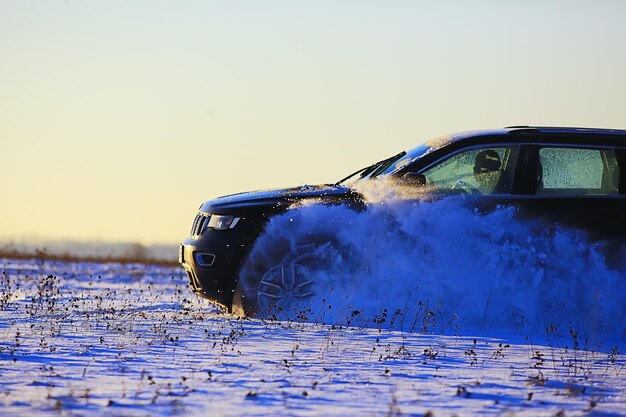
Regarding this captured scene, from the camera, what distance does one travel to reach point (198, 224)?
1098 centimetres

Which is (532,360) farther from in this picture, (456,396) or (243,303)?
(243,303)

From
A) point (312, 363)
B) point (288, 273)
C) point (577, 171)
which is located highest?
point (577, 171)

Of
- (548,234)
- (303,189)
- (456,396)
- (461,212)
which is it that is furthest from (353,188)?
(456,396)

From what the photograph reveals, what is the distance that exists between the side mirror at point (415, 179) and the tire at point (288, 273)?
98cm

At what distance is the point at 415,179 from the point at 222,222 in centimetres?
207

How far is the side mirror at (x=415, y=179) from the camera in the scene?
10094 mm

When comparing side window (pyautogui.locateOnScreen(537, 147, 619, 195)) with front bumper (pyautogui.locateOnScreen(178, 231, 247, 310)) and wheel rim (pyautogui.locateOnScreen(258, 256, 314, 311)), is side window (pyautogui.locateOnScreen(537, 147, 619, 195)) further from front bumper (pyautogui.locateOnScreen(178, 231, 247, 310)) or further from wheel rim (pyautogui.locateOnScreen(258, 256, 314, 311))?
front bumper (pyautogui.locateOnScreen(178, 231, 247, 310))

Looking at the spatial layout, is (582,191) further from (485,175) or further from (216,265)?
(216,265)

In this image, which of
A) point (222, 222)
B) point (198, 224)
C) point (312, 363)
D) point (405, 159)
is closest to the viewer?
point (312, 363)

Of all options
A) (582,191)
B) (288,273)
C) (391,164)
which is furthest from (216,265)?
(582,191)

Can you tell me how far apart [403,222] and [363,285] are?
759 mm

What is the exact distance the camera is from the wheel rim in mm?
10305

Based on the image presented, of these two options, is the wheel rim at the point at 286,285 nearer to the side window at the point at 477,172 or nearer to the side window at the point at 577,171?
the side window at the point at 477,172

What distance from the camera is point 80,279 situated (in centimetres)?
1920
